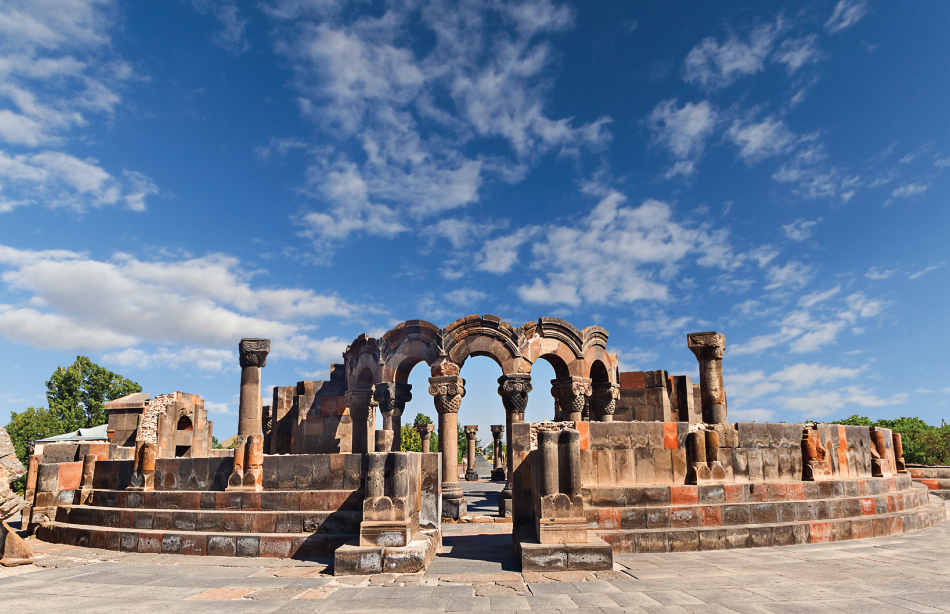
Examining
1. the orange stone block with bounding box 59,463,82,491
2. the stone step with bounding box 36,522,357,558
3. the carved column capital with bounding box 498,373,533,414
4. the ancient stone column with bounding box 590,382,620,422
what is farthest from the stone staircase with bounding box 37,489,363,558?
the ancient stone column with bounding box 590,382,620,422

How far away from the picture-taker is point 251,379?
15.1 m

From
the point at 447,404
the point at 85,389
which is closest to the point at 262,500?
the point at 447,404

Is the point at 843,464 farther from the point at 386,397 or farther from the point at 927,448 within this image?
the point at 927,448

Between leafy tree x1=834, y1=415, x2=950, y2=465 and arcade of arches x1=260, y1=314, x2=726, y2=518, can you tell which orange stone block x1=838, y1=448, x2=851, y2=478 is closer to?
arcade of arches x1=260, y1=314, x2=726, y2=518

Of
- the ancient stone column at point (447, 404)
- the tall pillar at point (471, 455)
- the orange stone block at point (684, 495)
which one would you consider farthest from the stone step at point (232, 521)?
the tall pillar at point (471, 455)

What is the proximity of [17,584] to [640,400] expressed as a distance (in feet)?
49.1

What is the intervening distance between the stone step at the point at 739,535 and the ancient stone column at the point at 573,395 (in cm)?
653

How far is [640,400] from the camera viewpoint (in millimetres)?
17266

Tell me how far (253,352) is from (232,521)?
700 centimetres

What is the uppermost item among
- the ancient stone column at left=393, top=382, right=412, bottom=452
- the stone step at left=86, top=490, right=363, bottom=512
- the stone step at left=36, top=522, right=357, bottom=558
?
the ancient stone column at left=393, top=382, right=412, bottom=452

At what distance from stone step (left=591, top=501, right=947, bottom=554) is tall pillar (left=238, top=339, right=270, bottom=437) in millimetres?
10354

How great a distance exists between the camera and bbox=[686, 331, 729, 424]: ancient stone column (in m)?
12.6

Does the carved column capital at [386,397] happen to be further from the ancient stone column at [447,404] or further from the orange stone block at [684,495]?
the orange stone block at [684,495]

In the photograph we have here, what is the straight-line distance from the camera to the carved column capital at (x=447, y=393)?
14.0m
